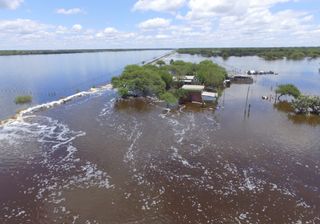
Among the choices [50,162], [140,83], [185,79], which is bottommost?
[50,162]

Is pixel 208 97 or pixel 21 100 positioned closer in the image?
pixel 21 100

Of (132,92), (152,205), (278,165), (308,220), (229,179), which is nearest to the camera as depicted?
(308,220)

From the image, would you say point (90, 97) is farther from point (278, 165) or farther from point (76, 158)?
point (278, 165)

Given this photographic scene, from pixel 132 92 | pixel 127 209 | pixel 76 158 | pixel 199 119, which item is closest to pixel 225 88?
pixel 132 92

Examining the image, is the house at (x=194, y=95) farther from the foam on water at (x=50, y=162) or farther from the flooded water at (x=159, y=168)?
the foam on water at (x=50, y=162)

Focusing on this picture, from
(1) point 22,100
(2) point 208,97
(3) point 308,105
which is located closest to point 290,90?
(3) point 308,105

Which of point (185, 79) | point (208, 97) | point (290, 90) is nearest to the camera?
point (290, 90)

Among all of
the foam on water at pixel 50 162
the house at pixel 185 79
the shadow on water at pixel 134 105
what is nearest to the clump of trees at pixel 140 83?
the shadow on water at pixel 134 105

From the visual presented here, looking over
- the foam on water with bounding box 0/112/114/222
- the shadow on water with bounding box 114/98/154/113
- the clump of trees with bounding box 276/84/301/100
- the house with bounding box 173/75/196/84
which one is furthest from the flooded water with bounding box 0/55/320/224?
the house with bounding box 173/75/196/84

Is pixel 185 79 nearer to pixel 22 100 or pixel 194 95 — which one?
pixel 194 95
